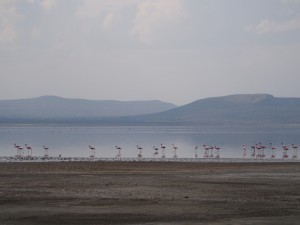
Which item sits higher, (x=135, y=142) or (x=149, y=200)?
(x=135, y=142)

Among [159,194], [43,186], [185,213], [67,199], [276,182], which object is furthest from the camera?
[276,182]

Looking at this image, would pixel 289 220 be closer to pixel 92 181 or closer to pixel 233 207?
pixel 233 207

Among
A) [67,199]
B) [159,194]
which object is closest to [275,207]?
[159,194]

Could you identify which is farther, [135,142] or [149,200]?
[135,142]

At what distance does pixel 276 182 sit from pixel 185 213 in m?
10.9

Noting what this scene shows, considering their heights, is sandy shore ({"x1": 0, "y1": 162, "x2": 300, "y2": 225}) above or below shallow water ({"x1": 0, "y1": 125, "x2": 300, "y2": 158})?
below

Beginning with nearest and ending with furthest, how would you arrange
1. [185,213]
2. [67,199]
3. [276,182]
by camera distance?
[185,213] < [67,199] < [276,182]

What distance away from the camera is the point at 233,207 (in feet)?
63.4

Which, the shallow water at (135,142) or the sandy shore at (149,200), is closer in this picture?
the sandy shore at (149,200)

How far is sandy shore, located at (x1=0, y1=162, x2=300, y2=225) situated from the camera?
17.2 metres

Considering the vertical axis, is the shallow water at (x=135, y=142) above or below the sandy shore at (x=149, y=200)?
above

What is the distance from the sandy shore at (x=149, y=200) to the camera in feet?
56.6

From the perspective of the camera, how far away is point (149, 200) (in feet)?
68.8

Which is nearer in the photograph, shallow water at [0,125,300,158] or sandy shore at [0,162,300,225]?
sandy shore at [0,162,300,225]
